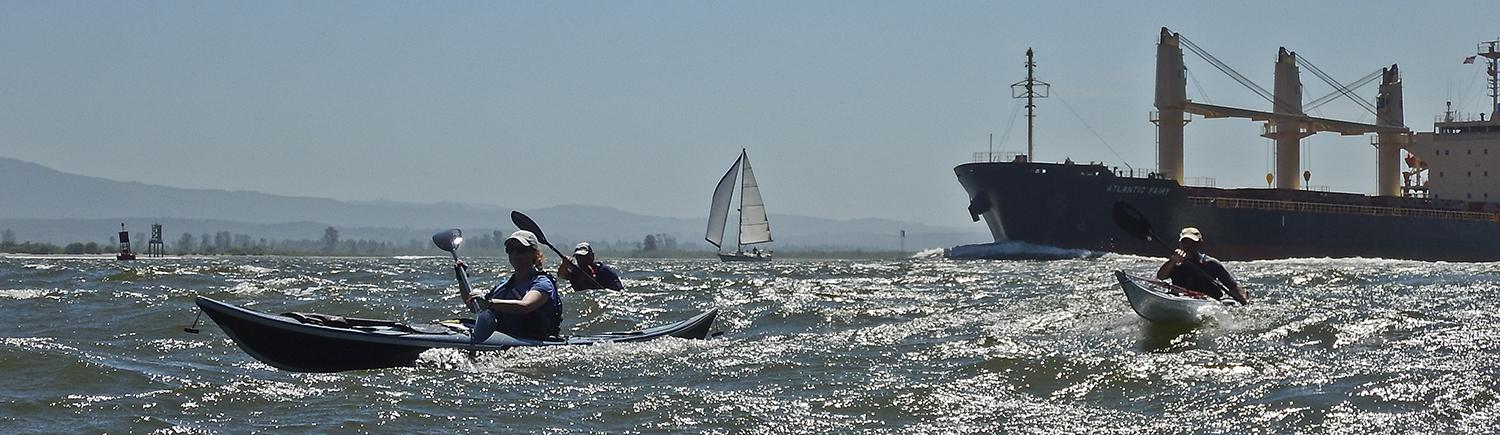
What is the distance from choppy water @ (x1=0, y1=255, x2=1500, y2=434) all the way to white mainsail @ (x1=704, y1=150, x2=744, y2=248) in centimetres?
6272

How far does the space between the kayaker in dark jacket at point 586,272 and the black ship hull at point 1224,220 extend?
46.4 m

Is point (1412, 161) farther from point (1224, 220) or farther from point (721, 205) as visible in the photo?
point (721, 205)

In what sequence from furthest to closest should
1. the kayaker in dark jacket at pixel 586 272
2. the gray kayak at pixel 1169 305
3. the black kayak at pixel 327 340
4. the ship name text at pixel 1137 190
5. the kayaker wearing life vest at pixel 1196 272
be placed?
the ship name text at pixel 1137 190 < the kayaker wearing life vest at pixel 1196 272 < the gray kayak at pixel 1169 305 < the kayaker in dark jacket at pixel 586 272 < the black kayak at pixel 327 340

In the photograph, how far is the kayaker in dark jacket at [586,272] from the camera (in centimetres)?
1877

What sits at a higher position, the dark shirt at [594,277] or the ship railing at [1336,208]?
the ship railing at [1336,208]

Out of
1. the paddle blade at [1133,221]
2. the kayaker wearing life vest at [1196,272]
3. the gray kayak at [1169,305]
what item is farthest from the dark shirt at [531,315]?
the paddle blade at [1133,221]

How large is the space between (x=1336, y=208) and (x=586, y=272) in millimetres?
53526

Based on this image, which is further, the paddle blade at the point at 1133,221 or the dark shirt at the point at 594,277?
the paddle blade at the point at 1133,221

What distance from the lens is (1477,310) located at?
22109 mm

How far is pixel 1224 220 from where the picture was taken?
64500 millimetres

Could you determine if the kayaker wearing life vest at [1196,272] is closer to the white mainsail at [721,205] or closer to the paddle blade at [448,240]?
the paddle blade at [448,240]

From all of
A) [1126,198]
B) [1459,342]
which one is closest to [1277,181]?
[1126,198]

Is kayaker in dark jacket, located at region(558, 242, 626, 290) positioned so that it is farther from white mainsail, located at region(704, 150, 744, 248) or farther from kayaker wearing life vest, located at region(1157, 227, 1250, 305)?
white mainsail, located at region(704, 150, 744, 248)

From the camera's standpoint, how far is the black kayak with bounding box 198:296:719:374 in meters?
14.2
